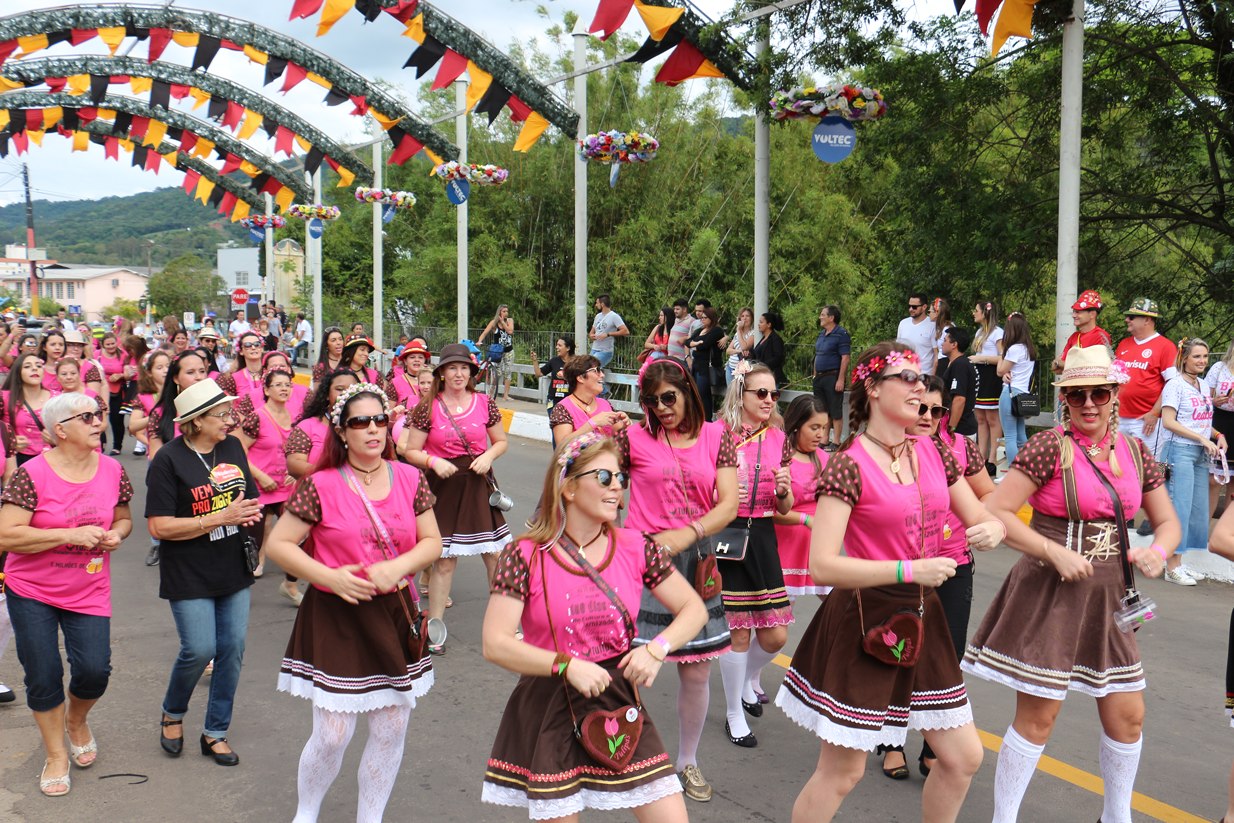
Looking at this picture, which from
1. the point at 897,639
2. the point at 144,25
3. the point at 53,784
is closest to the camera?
the point at 897,639

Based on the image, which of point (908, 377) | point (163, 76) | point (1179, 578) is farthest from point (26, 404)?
point (163, 76)

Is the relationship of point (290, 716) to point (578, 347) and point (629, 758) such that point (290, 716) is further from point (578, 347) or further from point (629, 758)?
point (578, 347)

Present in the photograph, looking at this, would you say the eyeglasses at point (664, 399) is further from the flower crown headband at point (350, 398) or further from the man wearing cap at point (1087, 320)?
the man wearing cap at point (1087, 320)

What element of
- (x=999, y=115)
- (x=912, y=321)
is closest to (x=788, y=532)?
(x=912, y=321)

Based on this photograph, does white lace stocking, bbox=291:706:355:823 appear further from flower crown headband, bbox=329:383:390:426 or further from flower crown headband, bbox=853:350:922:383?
flower crown headband, bbox=853:350:922:383

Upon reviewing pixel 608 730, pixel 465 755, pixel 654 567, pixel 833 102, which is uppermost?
pixel 833 102

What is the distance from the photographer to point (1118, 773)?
4324 millimetres

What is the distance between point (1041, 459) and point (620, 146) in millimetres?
11970

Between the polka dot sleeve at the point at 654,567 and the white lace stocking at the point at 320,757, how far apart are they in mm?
1455

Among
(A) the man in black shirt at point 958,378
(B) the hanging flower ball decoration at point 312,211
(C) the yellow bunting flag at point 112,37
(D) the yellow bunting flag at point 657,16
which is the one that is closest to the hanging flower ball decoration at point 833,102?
(D) the yellow bunting flag at point 657,16

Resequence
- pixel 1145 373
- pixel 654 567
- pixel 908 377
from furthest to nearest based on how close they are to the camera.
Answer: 1. pixel 1145 373
2. pixel 908 377
3. pixel 654 567

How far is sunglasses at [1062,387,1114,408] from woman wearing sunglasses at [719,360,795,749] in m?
1.65

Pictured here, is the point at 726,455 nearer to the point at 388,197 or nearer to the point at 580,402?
the point at 580,402

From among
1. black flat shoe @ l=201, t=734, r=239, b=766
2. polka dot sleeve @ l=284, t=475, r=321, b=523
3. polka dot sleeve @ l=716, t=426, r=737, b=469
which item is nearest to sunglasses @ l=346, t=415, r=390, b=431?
polka dot sleeve @ l=284, t=475, r=321, b=523
